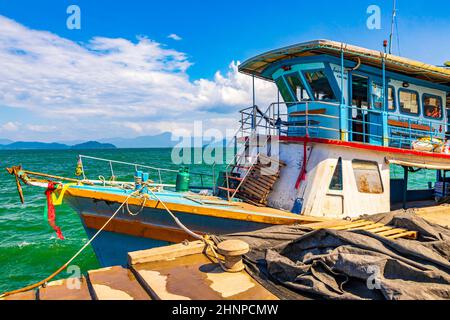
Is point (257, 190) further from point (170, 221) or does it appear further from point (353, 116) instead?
point (353, 116)

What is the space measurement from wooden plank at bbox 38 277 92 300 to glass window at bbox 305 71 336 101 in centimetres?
844

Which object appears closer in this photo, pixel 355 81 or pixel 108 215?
pixel 108 215

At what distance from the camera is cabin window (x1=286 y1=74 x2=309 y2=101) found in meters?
10.3

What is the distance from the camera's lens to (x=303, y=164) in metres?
8.38

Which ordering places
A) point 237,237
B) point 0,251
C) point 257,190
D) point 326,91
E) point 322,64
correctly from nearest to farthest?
point 237,237 < point 257,190 < point 322,64 < point 326,91 < point 0,251

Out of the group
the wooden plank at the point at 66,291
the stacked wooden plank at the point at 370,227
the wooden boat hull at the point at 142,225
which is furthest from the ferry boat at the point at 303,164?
the wooden plank at the point at 66,291

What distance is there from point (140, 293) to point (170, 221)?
3377mm

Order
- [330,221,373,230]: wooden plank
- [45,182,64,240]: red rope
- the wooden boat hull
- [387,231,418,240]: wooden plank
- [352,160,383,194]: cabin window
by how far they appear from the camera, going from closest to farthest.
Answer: [387,231,418,240]: wooden plank → [330,221,373,230]: wooden plank → [45,182,64,240]: red rope → the wooden boat hull → [352,160,383,194]: cabin window

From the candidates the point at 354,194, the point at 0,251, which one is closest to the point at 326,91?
the point at 354,194

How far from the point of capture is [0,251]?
12969mm

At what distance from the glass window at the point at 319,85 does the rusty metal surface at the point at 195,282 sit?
703 cm

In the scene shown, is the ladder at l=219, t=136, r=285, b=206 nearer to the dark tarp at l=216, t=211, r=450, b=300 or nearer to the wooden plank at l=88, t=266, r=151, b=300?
the dark tarp at l=216, t=211, r=450, b=300

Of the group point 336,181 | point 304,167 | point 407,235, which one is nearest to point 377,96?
point 336,181

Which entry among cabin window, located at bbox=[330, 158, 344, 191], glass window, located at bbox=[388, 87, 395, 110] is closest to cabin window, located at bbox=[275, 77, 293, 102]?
glass window, located at bbox=[388, 87, 395, 110]
